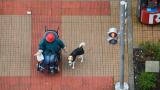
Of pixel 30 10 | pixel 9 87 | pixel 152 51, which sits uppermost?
pixel 30 10

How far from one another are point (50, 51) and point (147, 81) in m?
3.37

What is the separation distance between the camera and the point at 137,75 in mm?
18859

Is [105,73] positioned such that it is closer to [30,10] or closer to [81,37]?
[81,37]

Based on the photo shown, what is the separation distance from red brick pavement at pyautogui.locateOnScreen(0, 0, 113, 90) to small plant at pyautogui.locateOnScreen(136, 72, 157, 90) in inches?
38.9

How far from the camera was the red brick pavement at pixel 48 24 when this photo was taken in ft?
61.4

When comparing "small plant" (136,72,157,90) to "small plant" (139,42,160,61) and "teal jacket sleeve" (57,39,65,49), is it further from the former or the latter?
"teal jacket sleeve" (57,39,65,49)

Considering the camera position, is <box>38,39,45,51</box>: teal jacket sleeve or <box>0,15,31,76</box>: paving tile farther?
<box>0,15,31,76</box>: paving tile

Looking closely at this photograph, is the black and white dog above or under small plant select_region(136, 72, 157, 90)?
above

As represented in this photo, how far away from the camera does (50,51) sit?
18.7m

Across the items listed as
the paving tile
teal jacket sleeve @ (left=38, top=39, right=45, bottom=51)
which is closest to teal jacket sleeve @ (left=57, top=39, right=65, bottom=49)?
teal jacket sleeve @ (left=38, top=39, right=45, bottom=51)

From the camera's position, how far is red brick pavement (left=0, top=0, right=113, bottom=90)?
1870 centimetres

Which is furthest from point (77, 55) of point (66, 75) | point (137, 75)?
point (137, 75)

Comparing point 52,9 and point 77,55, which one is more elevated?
point 52,9

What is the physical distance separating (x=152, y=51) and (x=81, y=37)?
8.40 ft
